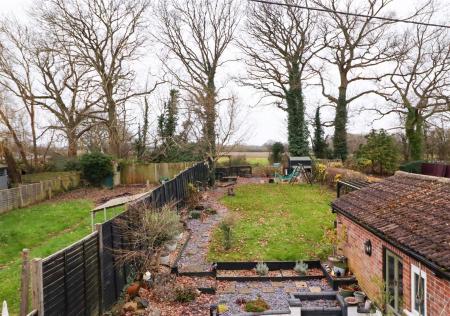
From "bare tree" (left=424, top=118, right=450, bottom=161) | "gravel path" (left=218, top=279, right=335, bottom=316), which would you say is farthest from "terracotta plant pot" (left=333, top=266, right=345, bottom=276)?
"bare tree" (left=424, top=118, right=450, bottom=161)

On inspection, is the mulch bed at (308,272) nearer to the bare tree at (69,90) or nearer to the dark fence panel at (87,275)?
the dark fence panel at (87,275)

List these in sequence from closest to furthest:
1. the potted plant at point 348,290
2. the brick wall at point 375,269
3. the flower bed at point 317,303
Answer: the brick wall at point 375,269, the flower bed at point 317,303, the potted plant at point 348,290

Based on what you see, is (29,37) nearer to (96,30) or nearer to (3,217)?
(96,30)

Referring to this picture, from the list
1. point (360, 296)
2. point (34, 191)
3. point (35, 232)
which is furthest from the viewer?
point (34, 191)

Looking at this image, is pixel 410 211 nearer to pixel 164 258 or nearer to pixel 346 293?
pixel 346 293

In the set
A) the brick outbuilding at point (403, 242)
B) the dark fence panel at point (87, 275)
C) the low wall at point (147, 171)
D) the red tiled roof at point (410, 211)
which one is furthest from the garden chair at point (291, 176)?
the dark fence panel at point (87, 275)

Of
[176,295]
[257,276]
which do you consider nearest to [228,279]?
[257,276]

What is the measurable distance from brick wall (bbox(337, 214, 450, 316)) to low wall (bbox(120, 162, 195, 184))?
758 inches

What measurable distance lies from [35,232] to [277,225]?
9.17m

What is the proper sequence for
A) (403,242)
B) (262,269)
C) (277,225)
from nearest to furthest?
(403,242) → (262,269) → (277,225)

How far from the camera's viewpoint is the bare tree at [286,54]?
3184 centimetres

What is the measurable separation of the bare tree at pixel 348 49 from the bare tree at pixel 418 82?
136 centimetres

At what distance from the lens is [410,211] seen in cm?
750

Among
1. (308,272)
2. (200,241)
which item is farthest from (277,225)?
(308,272)
